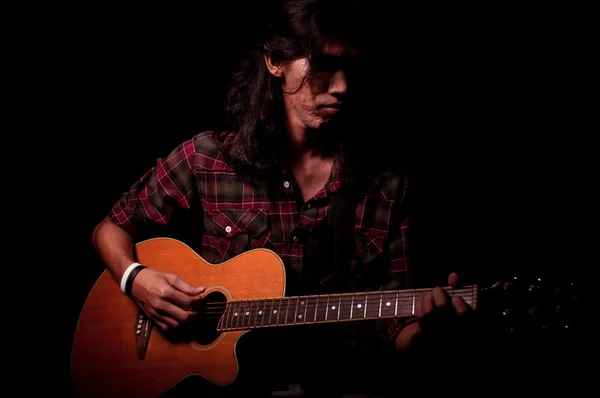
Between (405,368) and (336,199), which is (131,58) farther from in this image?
(405,368)

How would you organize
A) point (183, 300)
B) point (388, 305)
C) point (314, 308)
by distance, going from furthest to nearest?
point (183, 300), point (314, 308), point (388, 305)

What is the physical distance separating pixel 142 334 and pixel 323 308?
76 centimetres

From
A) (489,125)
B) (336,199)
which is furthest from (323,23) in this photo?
(489,125)

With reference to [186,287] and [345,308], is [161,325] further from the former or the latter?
[345,308]

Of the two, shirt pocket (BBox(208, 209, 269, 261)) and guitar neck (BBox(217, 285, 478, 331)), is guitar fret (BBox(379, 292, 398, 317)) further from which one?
shirt pocket (BBox(208, 209, 269, 261))

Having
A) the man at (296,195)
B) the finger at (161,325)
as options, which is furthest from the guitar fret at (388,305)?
the finger at (161,325)

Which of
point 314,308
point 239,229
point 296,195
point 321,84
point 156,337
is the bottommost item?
point 156,337

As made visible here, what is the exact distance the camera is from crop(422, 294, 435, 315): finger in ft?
4.88

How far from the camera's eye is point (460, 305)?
4.83ft

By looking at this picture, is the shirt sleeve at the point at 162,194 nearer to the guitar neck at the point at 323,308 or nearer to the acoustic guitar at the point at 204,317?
the acoustic guitar at the point at 204,317

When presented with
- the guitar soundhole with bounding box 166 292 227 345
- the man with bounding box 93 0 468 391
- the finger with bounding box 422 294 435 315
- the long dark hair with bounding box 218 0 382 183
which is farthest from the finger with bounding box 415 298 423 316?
the long dark hair with bounding box 218 0 382 183

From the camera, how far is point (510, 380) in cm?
217

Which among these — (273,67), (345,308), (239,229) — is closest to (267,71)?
(273,67)

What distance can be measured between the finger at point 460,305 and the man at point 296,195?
1.09ft
